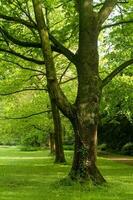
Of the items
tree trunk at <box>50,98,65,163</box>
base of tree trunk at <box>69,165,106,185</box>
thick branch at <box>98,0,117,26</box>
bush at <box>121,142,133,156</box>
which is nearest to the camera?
base of tree trunk at <box>69,165,106,185</box>

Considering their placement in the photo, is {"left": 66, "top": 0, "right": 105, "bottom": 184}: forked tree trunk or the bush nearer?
{"left": 66, "top": 0, "right": 105, "bottom": 184}: forked tree trunk

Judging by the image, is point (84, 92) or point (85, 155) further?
point (84, 92)

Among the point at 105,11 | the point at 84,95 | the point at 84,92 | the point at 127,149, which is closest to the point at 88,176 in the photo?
the point at 84,95

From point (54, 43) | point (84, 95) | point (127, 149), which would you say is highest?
point (54, 43)

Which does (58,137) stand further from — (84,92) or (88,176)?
(88,176)

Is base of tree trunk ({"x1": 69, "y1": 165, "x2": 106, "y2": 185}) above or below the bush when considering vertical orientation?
below

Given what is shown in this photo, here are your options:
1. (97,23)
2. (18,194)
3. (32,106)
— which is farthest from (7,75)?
(18,194)

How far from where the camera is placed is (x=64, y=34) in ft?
69.2

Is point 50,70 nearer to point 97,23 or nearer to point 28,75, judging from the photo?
point 97,23

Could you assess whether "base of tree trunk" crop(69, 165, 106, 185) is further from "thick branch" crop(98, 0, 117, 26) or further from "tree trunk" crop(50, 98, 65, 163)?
"tree trunk" crop(50, 98, 65, 163)

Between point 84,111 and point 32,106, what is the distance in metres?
22.5

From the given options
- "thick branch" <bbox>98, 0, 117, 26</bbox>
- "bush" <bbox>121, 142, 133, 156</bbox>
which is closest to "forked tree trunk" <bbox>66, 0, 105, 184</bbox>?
"thick branch" <bbox>98, 0, 117, 26</bbox>

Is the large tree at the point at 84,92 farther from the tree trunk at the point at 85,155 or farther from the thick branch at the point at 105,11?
the thick branch at the point at 105,11

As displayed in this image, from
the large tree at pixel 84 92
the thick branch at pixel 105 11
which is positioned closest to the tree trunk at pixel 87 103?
the large tree at pixel 84 92
